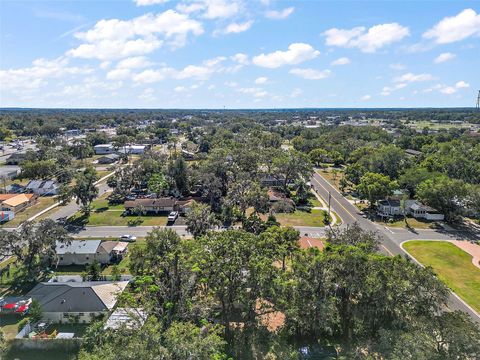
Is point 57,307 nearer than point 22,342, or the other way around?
point 22,342

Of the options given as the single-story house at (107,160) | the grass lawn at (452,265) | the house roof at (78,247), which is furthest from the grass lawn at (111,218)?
the single-story house at (107,160)

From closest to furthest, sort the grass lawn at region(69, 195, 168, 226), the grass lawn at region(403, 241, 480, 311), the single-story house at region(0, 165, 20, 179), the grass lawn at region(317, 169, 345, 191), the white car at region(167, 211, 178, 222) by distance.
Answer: the grass lawn at region(403, 241, 480, 311) < the grass lawn at region(69, 195, 168, 226) < the white car at region(167, 211, 178, 222) < the grass lawn at region(317, 169, 345, 191) < the single-story house at region(0, 165, 20, 179)

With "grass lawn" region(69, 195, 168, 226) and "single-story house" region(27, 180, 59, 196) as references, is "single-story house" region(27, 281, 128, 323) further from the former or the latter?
"single-story house" region(27, 180, 59, 196)

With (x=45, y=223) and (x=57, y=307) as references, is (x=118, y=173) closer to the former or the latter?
(x=45, y=223)

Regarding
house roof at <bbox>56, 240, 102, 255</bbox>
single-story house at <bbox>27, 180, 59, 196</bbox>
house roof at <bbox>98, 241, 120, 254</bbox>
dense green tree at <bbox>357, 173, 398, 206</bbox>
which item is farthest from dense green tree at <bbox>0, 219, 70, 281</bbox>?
dense green tree at <bbox>357, 173, 398, 206</bbox>

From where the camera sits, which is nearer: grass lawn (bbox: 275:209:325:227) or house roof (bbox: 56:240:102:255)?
house roof (bbox: 56:240:102:255)

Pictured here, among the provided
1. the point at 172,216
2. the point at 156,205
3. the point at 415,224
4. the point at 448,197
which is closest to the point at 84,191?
the point at 156,205

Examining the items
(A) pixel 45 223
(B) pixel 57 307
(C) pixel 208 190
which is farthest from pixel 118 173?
(B) pixel 57 307
